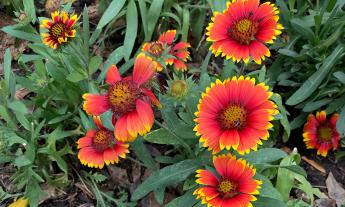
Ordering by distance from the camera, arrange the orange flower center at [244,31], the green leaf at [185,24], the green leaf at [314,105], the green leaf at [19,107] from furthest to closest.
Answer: the green leaf at [185,24]
the green leaf at [314,105]
the green leaf at [19,107]
the orange flower center at [244,31]

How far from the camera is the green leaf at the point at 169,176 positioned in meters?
1.88

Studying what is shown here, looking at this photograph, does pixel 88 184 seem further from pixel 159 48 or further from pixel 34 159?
pixel 159 48

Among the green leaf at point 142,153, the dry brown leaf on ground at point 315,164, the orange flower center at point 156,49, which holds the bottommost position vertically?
the dry brown leaf on ground at point 315,164

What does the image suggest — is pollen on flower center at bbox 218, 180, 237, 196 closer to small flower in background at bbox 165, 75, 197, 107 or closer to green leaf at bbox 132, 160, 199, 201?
green leaf at bbox 132, 160, 199, 201

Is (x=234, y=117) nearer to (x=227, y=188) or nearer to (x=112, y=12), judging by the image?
(x=227, y=188)

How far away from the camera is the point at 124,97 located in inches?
59.2

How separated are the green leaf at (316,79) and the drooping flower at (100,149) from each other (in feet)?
2.90

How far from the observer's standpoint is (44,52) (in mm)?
2201

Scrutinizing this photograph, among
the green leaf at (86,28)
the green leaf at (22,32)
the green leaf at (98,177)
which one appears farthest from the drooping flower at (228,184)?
the green leaf at (22,32)

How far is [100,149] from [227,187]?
60cm

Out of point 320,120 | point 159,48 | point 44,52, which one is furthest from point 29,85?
point 320,120

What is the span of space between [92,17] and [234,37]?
1.30 m

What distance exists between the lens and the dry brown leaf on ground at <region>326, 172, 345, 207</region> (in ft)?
7.40

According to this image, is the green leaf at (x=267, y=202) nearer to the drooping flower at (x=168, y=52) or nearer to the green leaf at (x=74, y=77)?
the drooping flower at (x=168, y=52)
